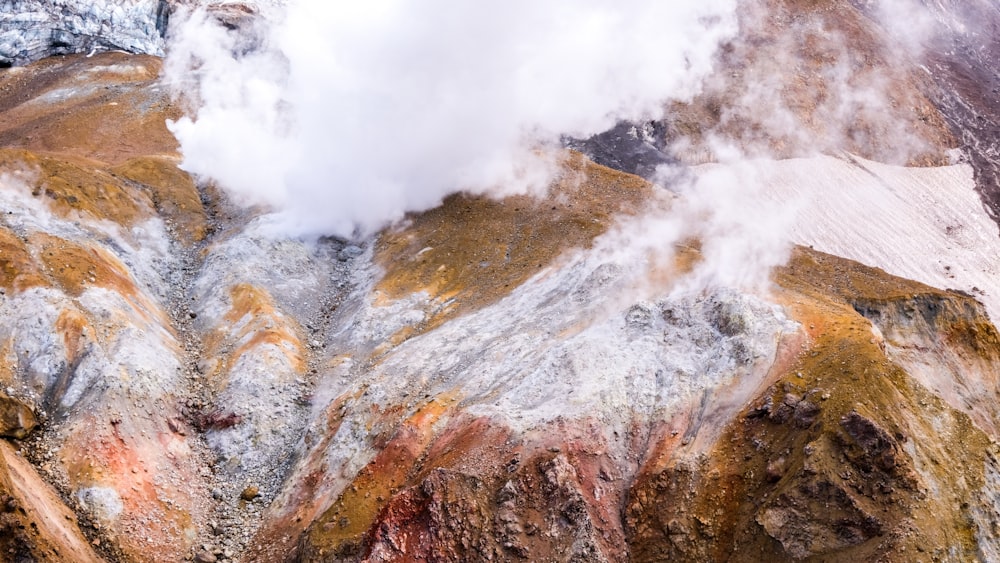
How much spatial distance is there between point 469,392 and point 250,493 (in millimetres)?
13044

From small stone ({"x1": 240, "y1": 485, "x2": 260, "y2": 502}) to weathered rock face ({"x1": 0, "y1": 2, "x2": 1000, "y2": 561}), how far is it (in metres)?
0.13

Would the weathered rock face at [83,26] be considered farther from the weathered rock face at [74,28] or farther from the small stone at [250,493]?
the small stone at [250,493]

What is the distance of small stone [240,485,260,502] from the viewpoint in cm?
3856

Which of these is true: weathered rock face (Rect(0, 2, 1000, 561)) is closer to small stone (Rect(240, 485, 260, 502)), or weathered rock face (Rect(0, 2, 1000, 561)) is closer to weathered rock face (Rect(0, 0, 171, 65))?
small stone (Rect(240, 485, 260, 502))

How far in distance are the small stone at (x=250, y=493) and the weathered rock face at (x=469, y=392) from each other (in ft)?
0.41

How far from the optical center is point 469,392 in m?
40.3

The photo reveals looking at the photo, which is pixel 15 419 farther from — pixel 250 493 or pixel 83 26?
pixel 83 26

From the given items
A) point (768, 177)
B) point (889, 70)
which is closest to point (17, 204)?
point (768, 177)

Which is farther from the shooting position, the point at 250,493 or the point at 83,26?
the point at 83,26

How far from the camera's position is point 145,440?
127 ft

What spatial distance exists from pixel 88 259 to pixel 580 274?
108ft

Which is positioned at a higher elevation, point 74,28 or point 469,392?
point 74,28

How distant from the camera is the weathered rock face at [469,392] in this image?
98.0ft

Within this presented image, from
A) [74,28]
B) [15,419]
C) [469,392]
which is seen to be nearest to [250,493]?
[15,419]
